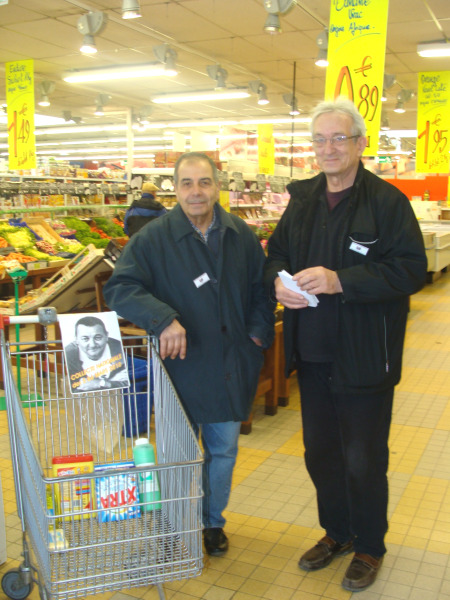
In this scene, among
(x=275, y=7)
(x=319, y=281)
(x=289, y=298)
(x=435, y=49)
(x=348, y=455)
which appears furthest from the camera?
(x=435, y=49)

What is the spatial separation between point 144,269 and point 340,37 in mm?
3912

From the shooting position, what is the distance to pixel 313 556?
2.64 meters

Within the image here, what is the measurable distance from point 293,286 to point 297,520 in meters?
1.40

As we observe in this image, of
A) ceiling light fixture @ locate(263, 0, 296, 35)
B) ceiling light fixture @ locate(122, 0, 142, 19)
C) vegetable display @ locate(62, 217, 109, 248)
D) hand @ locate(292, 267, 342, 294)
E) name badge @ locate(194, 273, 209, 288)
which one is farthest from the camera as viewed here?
vegetable display @ locate(62, 217, 109, 248)

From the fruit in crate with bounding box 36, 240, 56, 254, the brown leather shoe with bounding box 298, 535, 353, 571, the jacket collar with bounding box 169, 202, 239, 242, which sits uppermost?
the jacket collar with bounding box 169, 202, 239, 242

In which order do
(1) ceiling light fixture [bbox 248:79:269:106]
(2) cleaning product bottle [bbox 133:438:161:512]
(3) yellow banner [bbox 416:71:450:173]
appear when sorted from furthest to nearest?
(1) ceiling light fixture [bbox 248:79:269:106], (3) yellow banner [bbox 416:71:450:173], (2) cleaning product bottle [bbox 133:438:161:512]

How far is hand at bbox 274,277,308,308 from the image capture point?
2295 mm

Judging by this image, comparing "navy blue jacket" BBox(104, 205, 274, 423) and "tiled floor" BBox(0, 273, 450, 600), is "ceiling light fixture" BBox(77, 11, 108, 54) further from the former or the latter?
"navy blue jacket" BBox(104, 205, 274, 423)

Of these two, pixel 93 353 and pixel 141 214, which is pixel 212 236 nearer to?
pixel 93 353

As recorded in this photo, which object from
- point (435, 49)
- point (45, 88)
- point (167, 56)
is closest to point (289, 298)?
point (167, 56)

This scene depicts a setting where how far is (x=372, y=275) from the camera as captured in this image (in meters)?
2.22

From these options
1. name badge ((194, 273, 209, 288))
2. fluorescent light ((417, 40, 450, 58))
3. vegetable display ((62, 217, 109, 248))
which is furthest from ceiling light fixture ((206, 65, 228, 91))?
name badge ((194, 273, 209, 288))

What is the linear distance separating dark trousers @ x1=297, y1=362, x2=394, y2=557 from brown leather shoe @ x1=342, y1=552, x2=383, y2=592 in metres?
0.03

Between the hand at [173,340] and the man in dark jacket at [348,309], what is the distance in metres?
0.40
